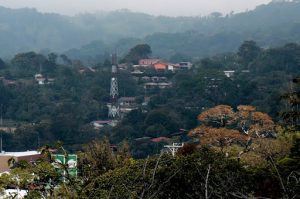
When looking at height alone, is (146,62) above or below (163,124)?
above

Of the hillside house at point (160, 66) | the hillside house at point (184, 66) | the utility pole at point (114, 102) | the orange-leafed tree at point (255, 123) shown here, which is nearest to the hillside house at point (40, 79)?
the utility pole at point (114, 102)

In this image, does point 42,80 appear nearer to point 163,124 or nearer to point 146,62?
point 146,62

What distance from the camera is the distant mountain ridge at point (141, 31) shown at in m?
86.7

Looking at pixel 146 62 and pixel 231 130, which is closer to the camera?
pixel 231 130

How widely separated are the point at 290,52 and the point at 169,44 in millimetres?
47521

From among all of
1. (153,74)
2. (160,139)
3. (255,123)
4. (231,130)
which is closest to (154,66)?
(153,74)

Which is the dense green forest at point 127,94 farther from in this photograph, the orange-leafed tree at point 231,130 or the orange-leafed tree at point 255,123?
the orange-leafed tree at point 255,123

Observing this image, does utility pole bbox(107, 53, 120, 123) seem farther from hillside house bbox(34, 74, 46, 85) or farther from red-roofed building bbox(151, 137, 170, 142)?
red-roofed building bbox(151, 137, 170, 142)

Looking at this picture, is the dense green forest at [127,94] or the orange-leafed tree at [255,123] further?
the dense green forest at [127,94]

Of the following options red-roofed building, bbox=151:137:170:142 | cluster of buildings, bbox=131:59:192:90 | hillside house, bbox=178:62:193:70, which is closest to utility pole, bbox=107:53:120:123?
cluster of buildings, bbox=131:59:192:90

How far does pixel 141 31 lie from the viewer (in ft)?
451

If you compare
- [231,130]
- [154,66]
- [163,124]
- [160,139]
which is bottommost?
[160,139]

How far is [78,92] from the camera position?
139 ft

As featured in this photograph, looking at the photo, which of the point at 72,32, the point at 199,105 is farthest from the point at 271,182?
the point at 72,32
